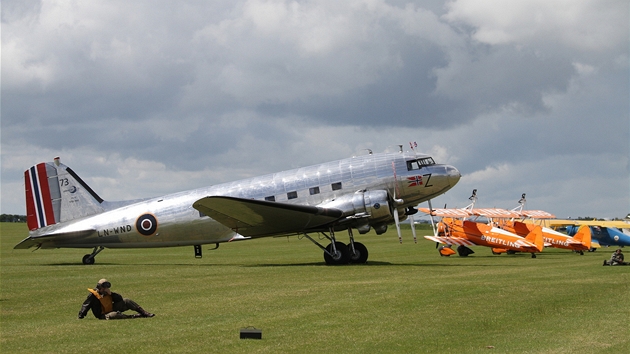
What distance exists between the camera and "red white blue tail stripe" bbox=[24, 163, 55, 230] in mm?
31875

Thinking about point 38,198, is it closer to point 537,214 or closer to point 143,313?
point 143,313

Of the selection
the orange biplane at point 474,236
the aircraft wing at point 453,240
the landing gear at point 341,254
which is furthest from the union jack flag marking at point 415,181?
the aircraft wing at point 453,240

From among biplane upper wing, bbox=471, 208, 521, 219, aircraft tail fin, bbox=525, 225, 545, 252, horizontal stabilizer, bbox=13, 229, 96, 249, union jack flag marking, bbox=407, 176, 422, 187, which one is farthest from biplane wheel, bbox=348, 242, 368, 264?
biplane upper wing, bbox=471, 208, 521, 219

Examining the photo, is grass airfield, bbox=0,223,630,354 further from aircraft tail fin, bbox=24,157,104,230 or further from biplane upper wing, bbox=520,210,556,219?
biplane upper wing, bbox=520,210,556,219

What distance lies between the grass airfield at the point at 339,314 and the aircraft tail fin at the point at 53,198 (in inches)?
367

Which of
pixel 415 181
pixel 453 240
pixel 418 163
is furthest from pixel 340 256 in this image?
pixel 453 240

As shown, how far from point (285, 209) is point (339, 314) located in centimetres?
1219

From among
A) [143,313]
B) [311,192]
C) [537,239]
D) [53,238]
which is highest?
[311,192]

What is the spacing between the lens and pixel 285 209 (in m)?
25.6

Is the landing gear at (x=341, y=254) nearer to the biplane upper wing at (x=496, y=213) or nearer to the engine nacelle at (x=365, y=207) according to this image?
the engine nacelle at (x=365, y=207)

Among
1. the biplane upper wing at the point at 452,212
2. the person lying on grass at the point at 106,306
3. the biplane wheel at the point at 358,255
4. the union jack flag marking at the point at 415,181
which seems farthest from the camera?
the biplane upper wing at the point at 452,212

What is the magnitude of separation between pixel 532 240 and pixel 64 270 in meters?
22.9

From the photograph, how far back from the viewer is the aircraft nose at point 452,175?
2750 cm

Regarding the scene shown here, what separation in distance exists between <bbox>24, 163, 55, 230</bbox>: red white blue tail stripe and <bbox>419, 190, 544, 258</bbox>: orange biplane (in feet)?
59.8
